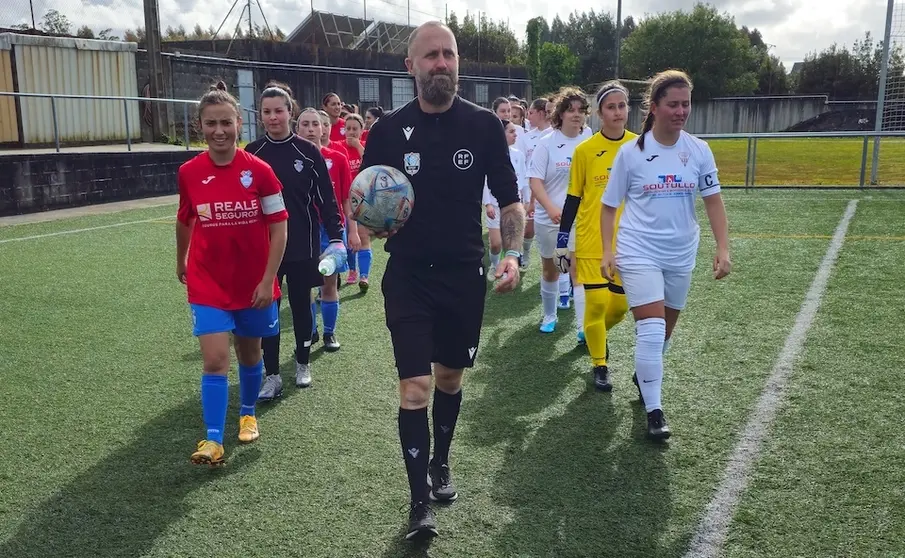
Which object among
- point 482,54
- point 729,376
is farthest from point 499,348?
point 482,54

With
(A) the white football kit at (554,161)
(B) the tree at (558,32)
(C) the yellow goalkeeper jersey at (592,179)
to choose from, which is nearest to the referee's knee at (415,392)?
(C) the yellow goalkeeper jersey at (592,179)

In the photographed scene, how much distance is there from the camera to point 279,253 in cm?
423

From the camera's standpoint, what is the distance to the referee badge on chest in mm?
3393

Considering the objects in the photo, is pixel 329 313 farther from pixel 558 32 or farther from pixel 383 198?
pixel 558 32

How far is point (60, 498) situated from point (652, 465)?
307cm

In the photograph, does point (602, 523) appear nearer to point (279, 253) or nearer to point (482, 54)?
point (279, 253)

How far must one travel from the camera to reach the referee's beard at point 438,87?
3307 millimetres

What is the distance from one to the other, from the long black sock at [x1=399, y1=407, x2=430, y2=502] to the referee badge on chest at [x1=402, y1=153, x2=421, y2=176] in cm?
107

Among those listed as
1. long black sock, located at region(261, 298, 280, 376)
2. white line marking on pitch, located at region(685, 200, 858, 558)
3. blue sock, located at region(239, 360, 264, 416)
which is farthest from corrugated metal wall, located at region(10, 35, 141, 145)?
white line marking on pitch, located at region(685, 200, 858, 558)

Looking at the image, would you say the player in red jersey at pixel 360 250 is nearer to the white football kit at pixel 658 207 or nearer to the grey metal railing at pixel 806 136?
the white football kit at pixel 658 207

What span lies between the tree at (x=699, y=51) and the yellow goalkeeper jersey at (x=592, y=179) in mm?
61538

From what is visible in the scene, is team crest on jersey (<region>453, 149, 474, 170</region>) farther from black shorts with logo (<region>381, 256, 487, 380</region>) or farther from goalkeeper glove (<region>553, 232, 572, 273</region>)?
goalkeeper glove (<region>553, 232, 572, 273</region>)

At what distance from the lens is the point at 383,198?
3.29 meters

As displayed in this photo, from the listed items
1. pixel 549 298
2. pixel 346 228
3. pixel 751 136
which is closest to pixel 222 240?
pixel 346 228
